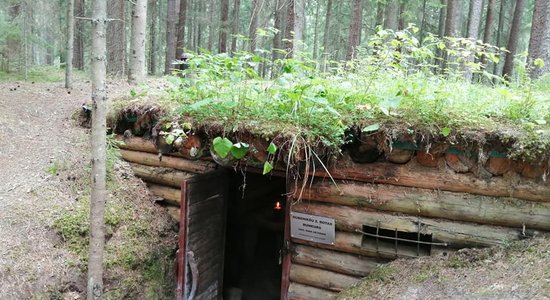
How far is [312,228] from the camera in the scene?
484 centimetres

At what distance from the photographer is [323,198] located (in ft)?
15.7

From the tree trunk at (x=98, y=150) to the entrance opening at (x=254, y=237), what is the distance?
2773mm

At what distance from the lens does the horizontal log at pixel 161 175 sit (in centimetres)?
592

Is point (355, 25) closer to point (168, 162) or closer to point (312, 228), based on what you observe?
point (168, 162)

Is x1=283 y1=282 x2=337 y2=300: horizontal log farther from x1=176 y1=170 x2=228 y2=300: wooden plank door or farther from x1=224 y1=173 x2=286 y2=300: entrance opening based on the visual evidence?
x1=224 y1=173 x2=286 y2=300: entrance opening

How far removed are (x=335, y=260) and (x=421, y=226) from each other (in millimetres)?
1113

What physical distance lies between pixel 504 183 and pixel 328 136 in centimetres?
184

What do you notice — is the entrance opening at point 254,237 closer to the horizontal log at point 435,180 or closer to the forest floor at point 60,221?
the forest floor at point 60,221

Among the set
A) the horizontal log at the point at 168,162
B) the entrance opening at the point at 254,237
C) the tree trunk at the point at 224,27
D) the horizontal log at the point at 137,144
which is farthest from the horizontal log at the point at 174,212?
the tree trunk at the point at 224,27

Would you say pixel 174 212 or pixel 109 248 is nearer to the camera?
pixel 109 248

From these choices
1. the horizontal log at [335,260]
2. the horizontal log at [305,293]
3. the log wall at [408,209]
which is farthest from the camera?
the horizontal log at [305,293]

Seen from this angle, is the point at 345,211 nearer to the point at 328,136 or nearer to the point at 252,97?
the point at 328,136

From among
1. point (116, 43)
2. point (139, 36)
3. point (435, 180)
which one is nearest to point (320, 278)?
point (435, 180)

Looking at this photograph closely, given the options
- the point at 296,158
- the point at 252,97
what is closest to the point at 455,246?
the point at 296,158
